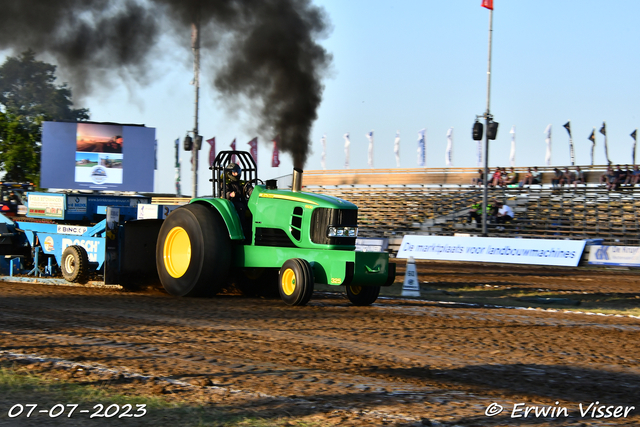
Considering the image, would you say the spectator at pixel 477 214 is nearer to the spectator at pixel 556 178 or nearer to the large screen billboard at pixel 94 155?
the spectator at pixel 556 178

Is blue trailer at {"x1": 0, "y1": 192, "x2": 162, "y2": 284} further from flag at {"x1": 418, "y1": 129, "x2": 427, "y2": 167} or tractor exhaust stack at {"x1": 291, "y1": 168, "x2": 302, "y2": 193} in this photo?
flag at {"x1": 418, "y1": 129, "x2": 427, "y2": 167}

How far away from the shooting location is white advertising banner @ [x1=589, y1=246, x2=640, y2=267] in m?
21.6

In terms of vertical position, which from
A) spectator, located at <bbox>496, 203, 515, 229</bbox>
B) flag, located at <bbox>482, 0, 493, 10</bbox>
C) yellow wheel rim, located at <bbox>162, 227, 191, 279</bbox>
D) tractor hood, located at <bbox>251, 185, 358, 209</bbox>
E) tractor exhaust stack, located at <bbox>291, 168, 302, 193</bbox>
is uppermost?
flag, located at <bbox>482, 0, 493, 10</bbox>

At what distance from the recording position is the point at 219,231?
10.5 meters

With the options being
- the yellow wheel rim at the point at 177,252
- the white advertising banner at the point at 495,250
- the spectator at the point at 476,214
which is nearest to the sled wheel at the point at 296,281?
the yellow wheel rim at the point at 177,252

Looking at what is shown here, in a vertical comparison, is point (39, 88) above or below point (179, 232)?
above

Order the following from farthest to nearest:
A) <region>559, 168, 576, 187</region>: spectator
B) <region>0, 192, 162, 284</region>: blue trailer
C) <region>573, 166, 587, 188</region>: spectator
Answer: <region>559, 168, 576, 187</region>: spectator < <region>573, 166, 587, 188</region>: spectator < <region>0, 192, 162, 284</region>: blue trailer

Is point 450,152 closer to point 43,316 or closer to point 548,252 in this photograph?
point 548,252

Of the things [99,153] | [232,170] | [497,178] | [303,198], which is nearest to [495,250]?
[497,178]

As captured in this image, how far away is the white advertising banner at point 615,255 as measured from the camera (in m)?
21.6

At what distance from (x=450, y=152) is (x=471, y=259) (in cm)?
2295

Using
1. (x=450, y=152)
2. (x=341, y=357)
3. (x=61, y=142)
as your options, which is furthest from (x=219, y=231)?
(x=450, y=152)

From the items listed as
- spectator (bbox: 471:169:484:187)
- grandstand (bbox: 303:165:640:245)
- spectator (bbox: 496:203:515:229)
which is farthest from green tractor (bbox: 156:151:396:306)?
spectator (bbox: 471:169:484:187)

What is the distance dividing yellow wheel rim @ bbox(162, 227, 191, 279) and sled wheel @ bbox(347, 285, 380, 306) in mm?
2449
